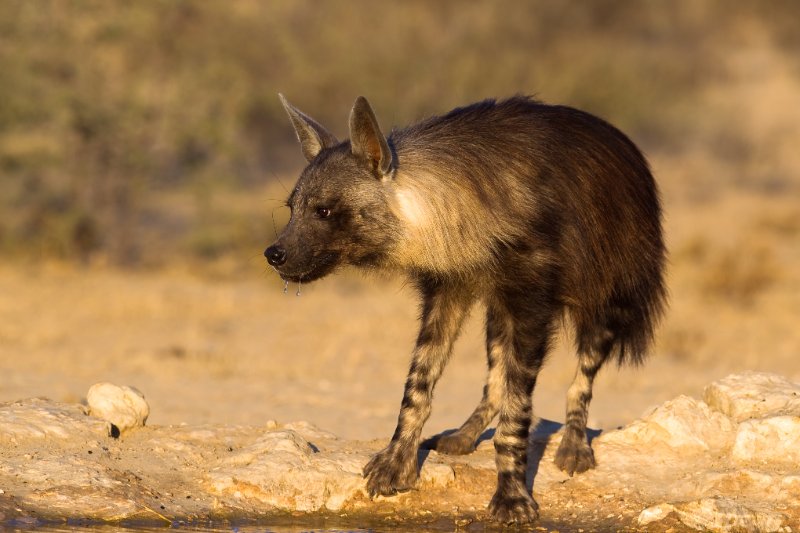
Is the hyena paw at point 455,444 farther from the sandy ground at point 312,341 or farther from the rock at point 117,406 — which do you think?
the rock at point 117,406

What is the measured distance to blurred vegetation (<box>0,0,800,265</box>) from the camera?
1450 centimetres

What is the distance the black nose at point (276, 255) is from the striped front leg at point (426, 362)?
752 mm

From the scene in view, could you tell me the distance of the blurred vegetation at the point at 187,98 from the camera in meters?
14.5

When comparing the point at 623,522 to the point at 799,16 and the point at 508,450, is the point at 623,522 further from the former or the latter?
the point at 799,16

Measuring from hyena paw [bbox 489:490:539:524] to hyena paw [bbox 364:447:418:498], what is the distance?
0.38 m

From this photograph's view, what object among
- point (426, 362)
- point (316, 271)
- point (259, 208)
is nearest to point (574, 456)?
point (426, 362)

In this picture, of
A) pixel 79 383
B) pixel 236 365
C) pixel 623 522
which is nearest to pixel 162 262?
pixel 236 365

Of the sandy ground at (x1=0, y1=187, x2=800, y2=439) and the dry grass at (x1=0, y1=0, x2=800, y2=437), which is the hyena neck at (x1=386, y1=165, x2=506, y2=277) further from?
the dry grass at (x1=0, y1=0, x2=800, y2=437)

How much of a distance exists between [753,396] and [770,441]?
480 mm

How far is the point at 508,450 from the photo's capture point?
5512 millimetres

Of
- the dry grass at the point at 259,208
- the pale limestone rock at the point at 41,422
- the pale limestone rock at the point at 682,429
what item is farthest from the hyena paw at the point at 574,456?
the pale limestone rock at the point at 41,422

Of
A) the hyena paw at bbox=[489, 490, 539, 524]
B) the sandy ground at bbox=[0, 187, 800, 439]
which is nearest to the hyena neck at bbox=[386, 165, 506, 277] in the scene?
the sandy ground at bbox=[0, 187, 800, 439]

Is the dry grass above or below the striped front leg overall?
above

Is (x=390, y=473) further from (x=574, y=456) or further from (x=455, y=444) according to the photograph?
(x=574, y=456)
